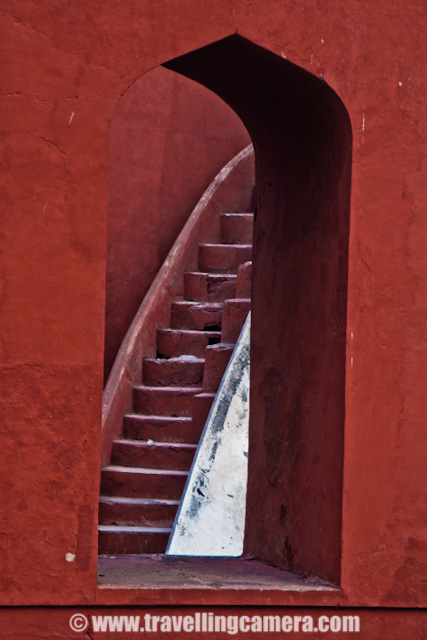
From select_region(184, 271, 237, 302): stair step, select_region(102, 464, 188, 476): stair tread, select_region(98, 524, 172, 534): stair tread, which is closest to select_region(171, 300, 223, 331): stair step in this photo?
select_region(184, 271, 237, 302): stair step

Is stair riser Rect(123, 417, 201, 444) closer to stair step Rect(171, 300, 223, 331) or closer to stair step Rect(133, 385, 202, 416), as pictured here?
stair step Rect(133, 385, 202, 416)

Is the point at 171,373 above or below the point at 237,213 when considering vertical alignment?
below

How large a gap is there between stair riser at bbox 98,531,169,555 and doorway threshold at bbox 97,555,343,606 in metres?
2.23

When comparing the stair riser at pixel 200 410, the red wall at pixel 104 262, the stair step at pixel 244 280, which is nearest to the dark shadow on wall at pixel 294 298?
the red wall at pixel 104 262

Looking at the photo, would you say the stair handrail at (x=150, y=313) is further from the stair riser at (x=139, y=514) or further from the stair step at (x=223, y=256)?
the stair riser at (x=139, y=514)

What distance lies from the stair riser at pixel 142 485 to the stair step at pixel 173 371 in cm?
108

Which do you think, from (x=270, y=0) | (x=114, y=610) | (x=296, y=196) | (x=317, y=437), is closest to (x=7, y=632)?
(x=114, y=610)

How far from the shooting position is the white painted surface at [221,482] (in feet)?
21.3

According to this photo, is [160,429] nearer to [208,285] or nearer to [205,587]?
[208,285]

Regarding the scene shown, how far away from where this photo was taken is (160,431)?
7.47 metres

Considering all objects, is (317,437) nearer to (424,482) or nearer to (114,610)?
(424,482)

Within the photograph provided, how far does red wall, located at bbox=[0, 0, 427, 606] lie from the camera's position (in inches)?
144

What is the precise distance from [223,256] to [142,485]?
255 centimetres

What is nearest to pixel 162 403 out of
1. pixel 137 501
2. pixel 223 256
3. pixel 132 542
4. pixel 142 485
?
pixel 142 485
